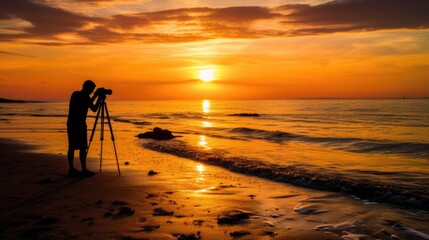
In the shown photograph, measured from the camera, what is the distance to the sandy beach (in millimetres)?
4652

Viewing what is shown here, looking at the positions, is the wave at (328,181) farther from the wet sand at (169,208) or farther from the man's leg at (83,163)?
the man's leg at (83,163)

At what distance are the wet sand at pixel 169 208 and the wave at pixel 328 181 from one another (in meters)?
0.59

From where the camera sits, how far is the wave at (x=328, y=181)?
7113mm

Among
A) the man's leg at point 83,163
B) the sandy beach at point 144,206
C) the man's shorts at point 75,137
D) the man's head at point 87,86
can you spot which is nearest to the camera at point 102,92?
the man's head at point 87,86

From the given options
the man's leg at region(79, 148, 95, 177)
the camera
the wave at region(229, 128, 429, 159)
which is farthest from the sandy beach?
the wave at region(229, 128, 429, 159)

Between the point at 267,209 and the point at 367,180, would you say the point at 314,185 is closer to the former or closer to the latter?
the point at 367,180

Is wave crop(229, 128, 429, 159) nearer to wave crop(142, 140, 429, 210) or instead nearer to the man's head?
wave crop(142, 140, 429, 210)

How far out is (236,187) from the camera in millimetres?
7844

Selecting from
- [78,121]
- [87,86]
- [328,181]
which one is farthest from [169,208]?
[328,181]

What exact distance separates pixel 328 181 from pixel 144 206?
464 centimetres

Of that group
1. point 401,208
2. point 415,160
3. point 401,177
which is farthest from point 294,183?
point 415,160

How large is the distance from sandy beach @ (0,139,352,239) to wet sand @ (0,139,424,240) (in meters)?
0.01

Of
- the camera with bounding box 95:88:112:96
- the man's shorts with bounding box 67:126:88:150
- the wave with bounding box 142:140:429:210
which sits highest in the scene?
the camera with bounding box 95:88:112:96

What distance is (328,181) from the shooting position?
8.45 meters
